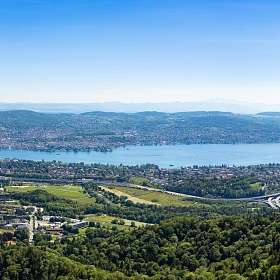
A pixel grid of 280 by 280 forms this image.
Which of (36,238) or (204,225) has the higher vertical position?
(204,225)

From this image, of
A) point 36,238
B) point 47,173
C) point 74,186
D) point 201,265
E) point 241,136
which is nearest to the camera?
point 201,265

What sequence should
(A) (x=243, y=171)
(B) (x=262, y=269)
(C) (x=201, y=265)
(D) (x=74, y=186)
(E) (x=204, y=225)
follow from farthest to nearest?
1. (A) (x=243, y=171)
2. (D) (x=74, y=186)
3. (E) (x=204, y=225)
4. (C) (x=201, y=265)
5. (B) (x=262, y=269)

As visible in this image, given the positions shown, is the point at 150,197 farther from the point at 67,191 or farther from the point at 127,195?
A: the point at 67,191

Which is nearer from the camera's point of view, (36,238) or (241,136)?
(36,238)

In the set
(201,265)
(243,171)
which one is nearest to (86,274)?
(201,265)

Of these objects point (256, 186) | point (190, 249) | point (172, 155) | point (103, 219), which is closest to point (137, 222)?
point (103, 219)

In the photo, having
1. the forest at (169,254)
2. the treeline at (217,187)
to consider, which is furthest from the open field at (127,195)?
the forest at (169,254)

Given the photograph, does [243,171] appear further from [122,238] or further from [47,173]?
[122,238]

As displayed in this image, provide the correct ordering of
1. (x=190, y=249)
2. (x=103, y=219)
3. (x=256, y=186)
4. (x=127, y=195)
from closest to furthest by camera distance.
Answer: (x=190, y=249), (x=103, y=219), (x=127, y=195), (x=256, y=186)
